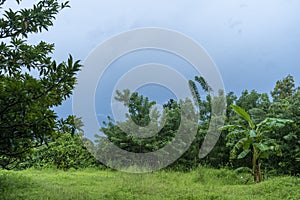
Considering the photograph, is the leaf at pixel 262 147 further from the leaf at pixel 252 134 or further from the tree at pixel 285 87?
the tree at pixel 285 87

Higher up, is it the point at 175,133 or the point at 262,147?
the point at 175,133

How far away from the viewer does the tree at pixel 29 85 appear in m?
3.17

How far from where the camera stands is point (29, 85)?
3.09m

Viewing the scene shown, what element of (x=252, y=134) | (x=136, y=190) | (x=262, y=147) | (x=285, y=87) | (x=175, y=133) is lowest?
(x=136, y=190)

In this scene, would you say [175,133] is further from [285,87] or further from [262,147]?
[285,87]

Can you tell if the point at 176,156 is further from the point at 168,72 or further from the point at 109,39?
the point at 109,39

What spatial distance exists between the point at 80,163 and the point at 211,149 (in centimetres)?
439

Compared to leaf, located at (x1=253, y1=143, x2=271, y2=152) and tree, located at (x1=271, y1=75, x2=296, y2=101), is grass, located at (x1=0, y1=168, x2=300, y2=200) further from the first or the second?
tree, located at (x1=271, y1=75, x2=296, y2=101)

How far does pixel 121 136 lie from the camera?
996 centimetres

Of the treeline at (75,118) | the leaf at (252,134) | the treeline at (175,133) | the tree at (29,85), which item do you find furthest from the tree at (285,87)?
the tree at (29,85)

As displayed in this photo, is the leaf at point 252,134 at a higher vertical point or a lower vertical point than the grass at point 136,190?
higher

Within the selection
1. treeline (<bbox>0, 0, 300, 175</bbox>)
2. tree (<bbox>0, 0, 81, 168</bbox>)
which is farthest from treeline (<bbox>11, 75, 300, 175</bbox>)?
tree (<bbox>0, 0, 81, 168</bbox>)

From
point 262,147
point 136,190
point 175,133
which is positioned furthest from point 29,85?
point 175,133

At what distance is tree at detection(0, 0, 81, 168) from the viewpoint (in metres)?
3.17
